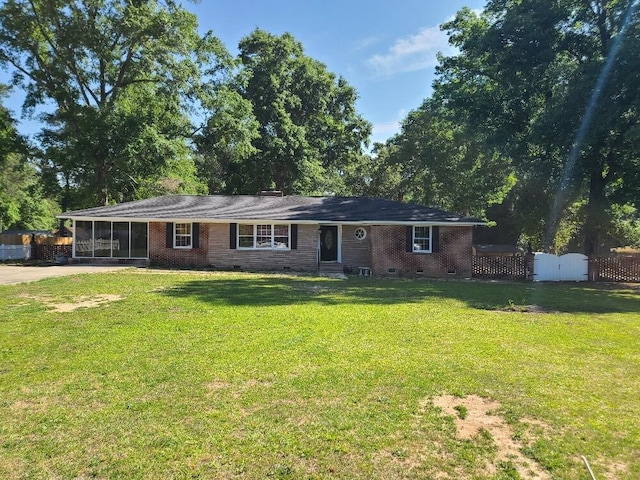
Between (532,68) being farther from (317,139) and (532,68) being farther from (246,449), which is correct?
(246,449)

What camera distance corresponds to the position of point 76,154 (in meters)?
25.3

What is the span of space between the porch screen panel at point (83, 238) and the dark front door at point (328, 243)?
11.2 m

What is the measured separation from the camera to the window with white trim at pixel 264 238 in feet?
66.3

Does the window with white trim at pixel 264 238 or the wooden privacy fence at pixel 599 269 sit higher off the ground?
the window with white trim at pixel 264 238

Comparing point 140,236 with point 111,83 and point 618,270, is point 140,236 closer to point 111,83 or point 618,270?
point 111,83

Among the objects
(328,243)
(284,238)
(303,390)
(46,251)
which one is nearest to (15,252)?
(46,251)

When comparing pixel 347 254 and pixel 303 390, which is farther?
pixel 347 254

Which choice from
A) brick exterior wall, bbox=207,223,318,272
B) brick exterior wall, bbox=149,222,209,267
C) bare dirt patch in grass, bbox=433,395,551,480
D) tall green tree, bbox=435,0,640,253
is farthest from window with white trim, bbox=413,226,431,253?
bare dirt patch in grass, bbox=433,395,551,480

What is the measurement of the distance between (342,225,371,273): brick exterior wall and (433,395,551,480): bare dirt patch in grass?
15372mm

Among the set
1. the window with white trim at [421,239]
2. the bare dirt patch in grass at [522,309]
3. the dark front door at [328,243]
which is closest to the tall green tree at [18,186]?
the dark front door at [328,243]

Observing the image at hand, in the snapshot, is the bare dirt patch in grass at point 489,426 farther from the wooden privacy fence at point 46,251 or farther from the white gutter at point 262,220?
the wooden privacy fence at point 46,251

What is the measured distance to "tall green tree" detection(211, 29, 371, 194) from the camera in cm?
3362

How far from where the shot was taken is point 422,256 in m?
19.2

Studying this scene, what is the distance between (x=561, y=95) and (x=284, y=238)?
536 inches
